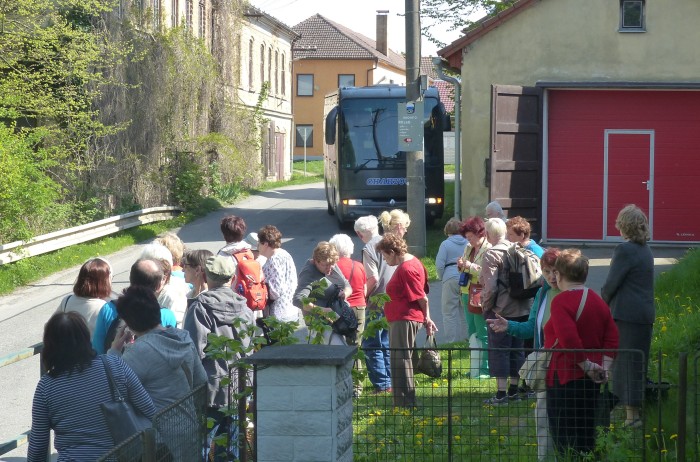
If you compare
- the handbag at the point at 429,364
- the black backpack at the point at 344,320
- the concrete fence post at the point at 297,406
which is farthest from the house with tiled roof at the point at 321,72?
the concrete fence post at the point at 297,406

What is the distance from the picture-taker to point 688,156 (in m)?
20.0

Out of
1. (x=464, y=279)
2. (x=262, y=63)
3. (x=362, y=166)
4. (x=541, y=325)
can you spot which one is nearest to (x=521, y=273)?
(x=464, y=279)

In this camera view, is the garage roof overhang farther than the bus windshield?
→ No

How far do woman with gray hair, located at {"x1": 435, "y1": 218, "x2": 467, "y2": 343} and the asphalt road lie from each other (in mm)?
1243

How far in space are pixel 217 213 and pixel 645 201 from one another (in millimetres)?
13826

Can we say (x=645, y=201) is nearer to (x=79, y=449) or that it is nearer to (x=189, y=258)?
(x=189, y=258)

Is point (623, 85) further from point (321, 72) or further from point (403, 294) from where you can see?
point (321, 72)

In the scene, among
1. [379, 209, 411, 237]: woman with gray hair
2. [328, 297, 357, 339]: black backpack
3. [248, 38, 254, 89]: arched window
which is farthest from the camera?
[248, 38, 254, 89]: arched window

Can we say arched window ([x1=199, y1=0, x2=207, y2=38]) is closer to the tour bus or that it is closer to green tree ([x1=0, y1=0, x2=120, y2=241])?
green tree ([x1=0, y1=0, x2=120, y2=241])

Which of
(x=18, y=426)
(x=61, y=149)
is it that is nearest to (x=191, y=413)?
(x=18, y=426)

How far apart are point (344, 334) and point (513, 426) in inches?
91.2

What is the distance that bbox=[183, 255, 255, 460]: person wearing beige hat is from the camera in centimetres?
678

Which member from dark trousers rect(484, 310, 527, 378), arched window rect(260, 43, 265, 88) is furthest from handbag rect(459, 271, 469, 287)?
arched window rect(260, 43, 265, 88)

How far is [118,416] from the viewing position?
5059 mm
